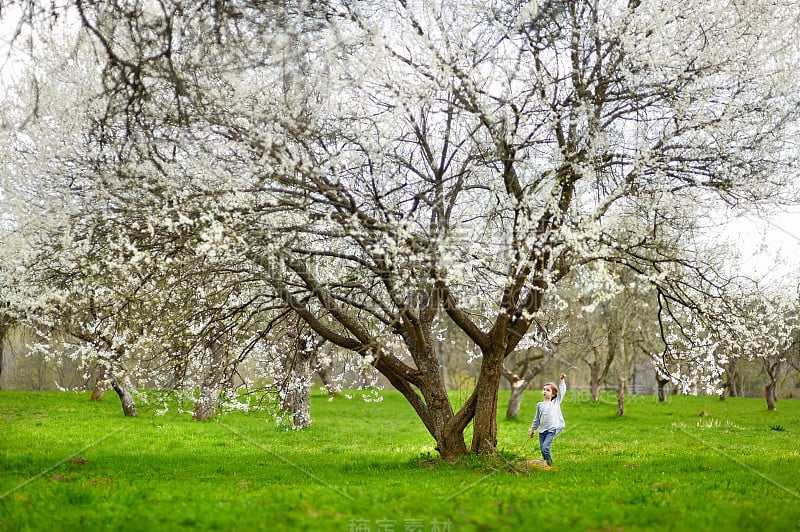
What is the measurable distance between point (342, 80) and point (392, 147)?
1.41 metres

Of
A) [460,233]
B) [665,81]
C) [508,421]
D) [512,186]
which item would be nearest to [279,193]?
[460,233]

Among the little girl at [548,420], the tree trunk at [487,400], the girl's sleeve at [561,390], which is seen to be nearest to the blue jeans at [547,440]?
the little girl at [548,420]

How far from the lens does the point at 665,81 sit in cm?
934

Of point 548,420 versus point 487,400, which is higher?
point 487,400

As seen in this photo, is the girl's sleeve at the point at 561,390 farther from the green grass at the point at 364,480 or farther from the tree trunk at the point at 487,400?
the green grass at the point at 364,480

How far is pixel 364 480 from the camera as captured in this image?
9.46m

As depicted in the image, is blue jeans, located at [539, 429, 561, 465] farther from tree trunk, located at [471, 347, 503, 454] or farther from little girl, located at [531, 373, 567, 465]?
tree trunk, located at [471, 347, 503, 454]

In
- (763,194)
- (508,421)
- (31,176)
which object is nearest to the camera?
(763,194)

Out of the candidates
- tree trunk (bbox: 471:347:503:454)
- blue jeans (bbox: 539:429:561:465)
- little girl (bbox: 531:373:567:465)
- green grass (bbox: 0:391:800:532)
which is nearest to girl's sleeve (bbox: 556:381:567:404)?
little girl (bbox: 531:373:567:465)

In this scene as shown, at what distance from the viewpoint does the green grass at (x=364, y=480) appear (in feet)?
21.2

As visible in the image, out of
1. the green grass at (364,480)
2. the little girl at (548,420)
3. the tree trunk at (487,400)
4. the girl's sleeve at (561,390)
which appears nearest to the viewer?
the green grass at (364,480)

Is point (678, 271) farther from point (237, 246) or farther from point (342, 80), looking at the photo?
point (237, 246)

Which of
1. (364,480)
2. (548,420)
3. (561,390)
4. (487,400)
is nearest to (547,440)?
(548,420)

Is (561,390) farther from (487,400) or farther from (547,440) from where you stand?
(487,400)
